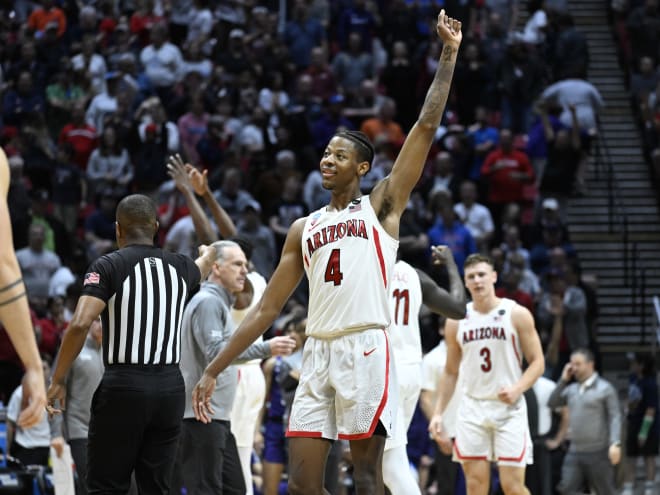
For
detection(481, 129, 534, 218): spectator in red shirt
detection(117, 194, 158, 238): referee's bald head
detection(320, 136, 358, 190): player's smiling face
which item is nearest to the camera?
detection(320, 136, 358, 190): player's smiling face

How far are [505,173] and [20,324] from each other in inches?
558

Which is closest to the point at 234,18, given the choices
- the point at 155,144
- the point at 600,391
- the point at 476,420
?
the point at 155,144

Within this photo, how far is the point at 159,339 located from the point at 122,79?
12.0 metres

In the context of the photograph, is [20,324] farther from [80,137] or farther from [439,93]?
[80,137]

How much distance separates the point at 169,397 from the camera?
701 centimetres

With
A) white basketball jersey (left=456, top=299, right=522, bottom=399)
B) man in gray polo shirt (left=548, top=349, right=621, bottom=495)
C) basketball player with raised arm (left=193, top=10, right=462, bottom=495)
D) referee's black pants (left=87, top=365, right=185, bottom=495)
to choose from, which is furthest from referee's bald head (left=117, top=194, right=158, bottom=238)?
man in gray polo shirt (left=548, top=349, right=621, bottom=495)

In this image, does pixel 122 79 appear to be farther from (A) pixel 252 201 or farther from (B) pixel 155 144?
(A) pixel 252 201

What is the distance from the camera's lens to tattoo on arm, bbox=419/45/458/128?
22.1 feet

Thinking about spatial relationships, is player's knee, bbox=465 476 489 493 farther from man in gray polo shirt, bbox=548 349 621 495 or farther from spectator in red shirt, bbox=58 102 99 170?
spectator in red shirt, bbox=58 102 99 170

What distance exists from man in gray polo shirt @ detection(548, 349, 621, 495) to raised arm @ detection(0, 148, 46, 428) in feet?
33.2

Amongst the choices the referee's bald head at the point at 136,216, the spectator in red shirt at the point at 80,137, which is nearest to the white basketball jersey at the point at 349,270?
the referee's bald head at the point at 136,216

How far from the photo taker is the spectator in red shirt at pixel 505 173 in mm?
17938

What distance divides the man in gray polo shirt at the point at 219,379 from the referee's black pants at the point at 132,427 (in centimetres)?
118

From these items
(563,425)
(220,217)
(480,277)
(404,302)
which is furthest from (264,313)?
(563,425)
